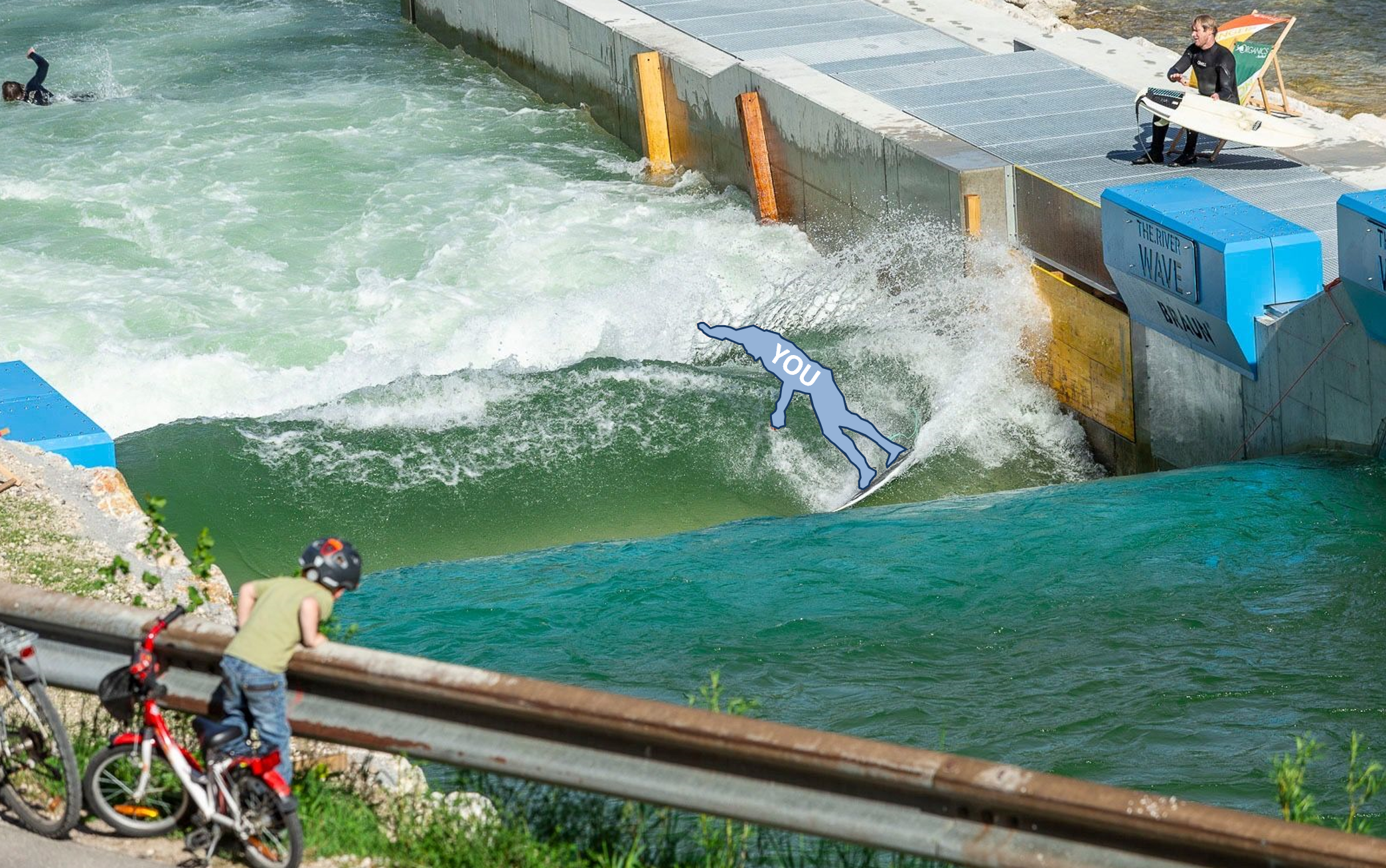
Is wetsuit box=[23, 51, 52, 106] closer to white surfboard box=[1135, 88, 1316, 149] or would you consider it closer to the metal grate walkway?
A: the metal grate walkway

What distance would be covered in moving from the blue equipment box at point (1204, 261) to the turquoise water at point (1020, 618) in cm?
117

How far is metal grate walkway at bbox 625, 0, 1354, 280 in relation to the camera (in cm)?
1448

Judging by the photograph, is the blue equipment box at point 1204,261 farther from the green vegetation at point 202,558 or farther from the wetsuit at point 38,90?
the wetsuit at point 38,90

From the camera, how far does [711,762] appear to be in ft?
14.1

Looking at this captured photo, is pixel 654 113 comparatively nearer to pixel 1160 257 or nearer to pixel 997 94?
pixel 997 94

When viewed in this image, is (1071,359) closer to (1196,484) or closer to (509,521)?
(1196,484)

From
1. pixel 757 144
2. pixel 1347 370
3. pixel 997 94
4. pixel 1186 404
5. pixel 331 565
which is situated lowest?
pixel 1186 404

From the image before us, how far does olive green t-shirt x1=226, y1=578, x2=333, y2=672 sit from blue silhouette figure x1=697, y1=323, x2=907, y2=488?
23.5 ft

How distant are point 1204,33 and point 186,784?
12.8 metres

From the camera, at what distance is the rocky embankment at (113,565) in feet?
17.3

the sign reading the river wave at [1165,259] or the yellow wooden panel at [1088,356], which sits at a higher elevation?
the sign reading the river wave at [1165,259]

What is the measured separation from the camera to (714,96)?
20.4 meters

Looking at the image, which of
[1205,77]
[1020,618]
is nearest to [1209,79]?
[1205,77]

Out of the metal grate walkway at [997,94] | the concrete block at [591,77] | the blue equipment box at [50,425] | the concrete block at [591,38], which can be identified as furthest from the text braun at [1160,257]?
the concrete block at [591,77]
